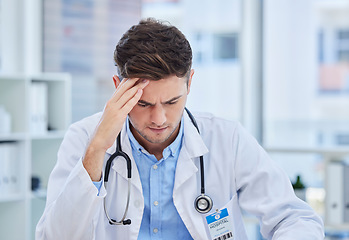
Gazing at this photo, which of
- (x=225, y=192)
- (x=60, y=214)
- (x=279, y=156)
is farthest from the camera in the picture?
(x=279, y=156)

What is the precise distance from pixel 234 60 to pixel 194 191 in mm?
2169

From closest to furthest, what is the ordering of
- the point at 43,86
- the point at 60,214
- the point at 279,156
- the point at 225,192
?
the point at 60,214 → the point at 225,192 → the point at 43,86 → the point at 279,156

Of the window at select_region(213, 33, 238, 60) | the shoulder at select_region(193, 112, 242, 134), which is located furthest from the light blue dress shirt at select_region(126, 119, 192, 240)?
the window at select_region(213, 33, 238, 60)

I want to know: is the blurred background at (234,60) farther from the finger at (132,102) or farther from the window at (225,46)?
the finger at (132,102)

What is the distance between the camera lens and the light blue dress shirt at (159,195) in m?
1.60

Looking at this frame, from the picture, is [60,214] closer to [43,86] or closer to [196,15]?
[43,86]

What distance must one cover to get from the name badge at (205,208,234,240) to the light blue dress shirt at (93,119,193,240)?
0.26 feet

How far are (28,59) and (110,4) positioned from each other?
72 cm

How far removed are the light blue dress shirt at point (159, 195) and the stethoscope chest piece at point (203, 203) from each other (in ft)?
0.24

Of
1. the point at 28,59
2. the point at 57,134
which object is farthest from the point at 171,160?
the point at 28,59

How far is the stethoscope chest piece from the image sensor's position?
160 centimetres

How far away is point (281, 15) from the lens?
11.8 ft

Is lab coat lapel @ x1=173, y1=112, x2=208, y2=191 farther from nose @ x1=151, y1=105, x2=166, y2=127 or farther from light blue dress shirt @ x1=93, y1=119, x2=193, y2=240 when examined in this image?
nose @ x1=151, y1=105, x2=166, y2=127

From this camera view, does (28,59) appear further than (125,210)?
Yes
